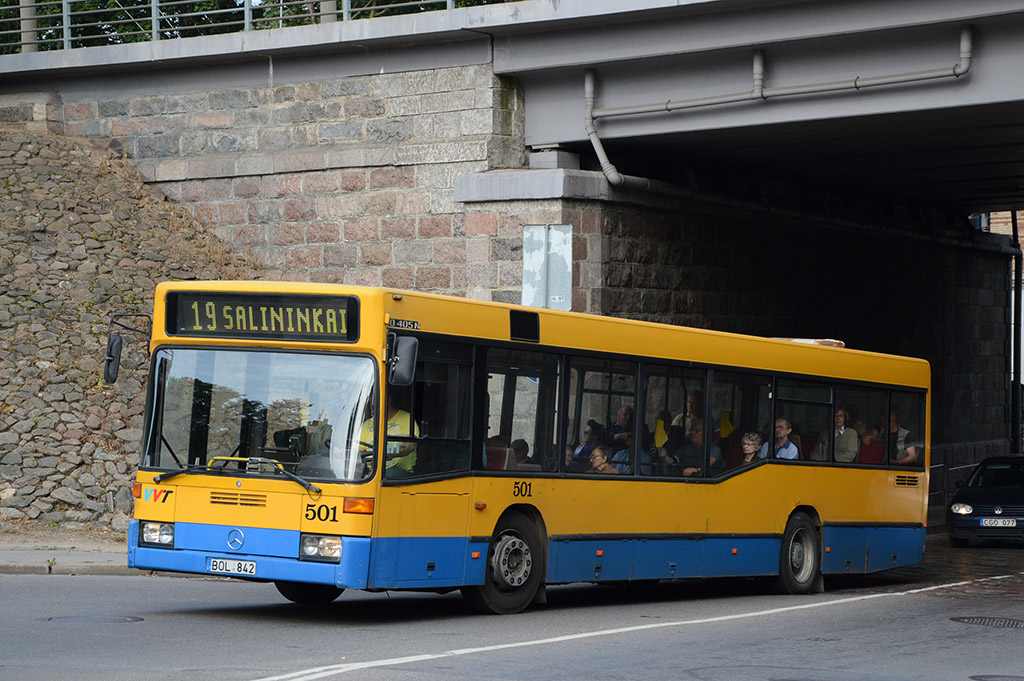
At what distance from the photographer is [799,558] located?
1614cm

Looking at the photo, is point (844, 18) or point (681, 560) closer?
point (681, 560)

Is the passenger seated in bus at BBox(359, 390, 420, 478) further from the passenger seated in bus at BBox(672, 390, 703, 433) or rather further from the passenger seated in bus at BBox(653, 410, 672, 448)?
the passenger seated in bus at BBox(672, 390, 703, 433)

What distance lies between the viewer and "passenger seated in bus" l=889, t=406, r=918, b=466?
1747 centimetres

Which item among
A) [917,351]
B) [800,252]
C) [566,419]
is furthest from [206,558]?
[917,351]

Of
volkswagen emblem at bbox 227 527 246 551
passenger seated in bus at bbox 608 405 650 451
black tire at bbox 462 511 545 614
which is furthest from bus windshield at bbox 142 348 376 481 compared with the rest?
passenger seated in bus at bbox 608 405 650 451

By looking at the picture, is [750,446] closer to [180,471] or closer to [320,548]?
[320,548]

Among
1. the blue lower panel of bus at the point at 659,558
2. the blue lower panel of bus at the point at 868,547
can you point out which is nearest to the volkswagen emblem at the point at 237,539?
the blue lower panel of bus at the point at 659,558

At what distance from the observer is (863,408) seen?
16.9m

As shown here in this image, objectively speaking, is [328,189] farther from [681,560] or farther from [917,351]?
[917,351]

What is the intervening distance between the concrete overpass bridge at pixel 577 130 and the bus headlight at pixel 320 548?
30.3 ft

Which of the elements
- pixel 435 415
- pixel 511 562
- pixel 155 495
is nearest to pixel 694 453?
pixel 511 562

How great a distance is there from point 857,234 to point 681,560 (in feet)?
49.1

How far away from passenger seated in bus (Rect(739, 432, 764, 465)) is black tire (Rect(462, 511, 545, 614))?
126 inches

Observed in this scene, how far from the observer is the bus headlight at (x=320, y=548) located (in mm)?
10930
